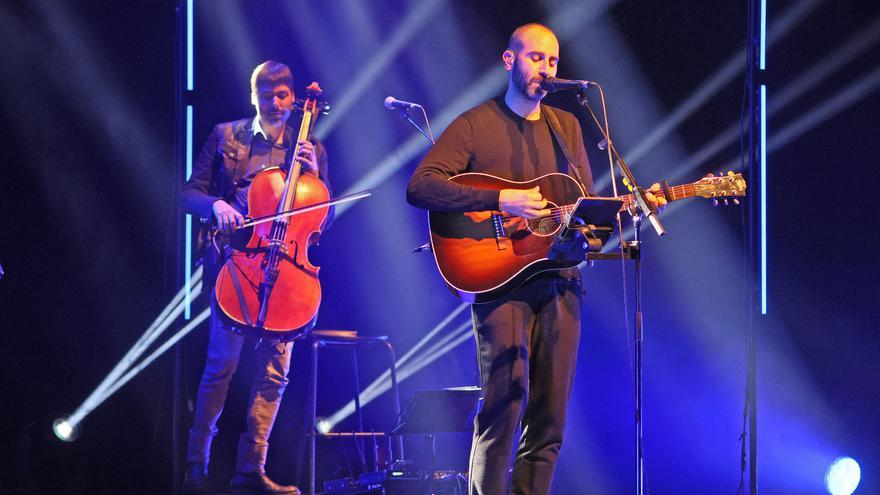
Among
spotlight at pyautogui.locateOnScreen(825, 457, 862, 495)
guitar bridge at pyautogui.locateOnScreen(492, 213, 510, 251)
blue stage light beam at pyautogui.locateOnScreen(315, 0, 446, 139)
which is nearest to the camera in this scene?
guitar bridge at pyautogui.locateOnScreen(492, 213, 510, 251)

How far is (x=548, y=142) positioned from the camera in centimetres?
372

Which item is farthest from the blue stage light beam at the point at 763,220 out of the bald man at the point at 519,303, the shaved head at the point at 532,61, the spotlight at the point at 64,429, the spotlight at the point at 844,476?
the spotlight at the point at 64,429

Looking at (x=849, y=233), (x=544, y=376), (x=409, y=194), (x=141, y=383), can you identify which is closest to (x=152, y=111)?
(x=141, y=383)

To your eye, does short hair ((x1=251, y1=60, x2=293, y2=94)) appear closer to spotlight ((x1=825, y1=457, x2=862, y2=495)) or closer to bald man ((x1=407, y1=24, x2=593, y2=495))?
bald man ((x1=407, y1=24, x2=593, y2=495))

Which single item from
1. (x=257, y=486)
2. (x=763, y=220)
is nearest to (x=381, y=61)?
(x=763, y=220)

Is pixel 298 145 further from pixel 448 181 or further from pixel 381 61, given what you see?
pixel 448 181

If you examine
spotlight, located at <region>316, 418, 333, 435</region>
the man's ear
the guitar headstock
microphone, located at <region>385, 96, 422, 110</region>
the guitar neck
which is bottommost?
spotlight, located at <region>316, 418, 333, 435</region>

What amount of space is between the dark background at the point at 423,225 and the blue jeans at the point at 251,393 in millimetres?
667

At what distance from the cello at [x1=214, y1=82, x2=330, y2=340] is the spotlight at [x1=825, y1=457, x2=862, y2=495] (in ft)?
11.2

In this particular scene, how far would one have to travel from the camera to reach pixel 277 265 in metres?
4.61

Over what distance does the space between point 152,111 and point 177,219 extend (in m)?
0.71

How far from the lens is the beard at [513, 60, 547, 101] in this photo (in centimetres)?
365

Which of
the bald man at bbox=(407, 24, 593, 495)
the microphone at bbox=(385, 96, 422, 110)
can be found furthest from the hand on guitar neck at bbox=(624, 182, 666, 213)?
the microphone at bbox=(385, 96, 422, 110)

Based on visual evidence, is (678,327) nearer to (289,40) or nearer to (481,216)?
(481,216)
